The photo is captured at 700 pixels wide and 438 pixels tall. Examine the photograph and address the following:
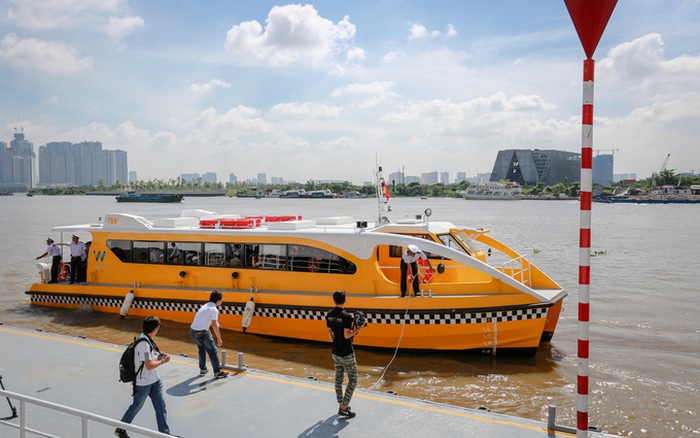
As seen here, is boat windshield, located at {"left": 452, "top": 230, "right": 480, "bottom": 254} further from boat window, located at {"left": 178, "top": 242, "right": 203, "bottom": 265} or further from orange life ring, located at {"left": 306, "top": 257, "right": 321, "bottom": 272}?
boat window, located at {"left": 178, "top": 242, "right": 203, "bottom": 265}

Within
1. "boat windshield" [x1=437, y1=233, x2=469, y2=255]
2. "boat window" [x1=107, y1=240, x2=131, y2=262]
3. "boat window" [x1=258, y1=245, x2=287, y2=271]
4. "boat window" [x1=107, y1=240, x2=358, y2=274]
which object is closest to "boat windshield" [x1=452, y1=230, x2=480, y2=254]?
Answer: "boat windshield" [x1=437, y1=233, x2=469, y2=255]

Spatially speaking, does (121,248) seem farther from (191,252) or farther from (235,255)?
(235,255)

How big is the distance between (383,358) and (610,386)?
15.5 ft

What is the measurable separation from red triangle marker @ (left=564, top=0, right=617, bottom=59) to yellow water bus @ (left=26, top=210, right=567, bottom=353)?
288 inches

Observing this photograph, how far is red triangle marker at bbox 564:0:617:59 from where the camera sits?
4.67m

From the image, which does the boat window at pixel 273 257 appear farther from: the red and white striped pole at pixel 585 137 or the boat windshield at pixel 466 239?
the red and white striped pole at pixel 585 137

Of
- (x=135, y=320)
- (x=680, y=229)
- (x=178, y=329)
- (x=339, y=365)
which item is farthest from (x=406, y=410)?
(x=680, y=229)

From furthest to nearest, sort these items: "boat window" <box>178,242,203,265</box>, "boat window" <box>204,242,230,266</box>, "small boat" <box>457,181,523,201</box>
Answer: "small boat" <box>457,181,523,201</box>
"boat window" <box>178,242,203,265</box>
"boat window" <box>204,242,230,266</box>

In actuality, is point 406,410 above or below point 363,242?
below

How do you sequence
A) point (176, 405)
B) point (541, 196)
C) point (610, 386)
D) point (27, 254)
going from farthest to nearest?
point (541, 196)
point (27, 254)
point (610, 386)
point (176, 405)

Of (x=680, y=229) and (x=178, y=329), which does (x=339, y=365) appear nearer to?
(x=178, y=329)

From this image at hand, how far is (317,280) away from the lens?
1308cm

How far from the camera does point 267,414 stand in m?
7.18

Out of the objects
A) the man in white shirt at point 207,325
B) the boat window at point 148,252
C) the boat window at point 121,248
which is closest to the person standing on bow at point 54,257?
the boat window at point 121,248
